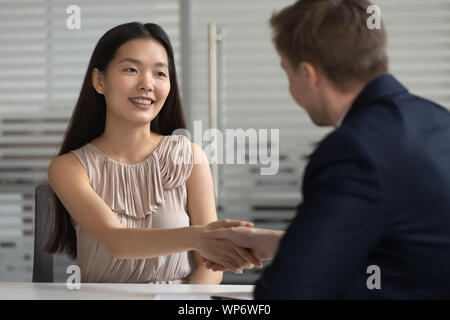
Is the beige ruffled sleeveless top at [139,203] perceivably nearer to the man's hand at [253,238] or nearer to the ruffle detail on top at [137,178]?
the ruffle detail on top at [137,178]

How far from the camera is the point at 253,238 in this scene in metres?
1.41

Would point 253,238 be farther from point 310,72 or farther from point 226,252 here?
point 310,72

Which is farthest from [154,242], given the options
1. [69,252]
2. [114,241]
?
[69,252]

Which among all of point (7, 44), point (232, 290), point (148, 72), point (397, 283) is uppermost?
point (7, 44)

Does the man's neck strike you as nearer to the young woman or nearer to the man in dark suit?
the man in dark suit

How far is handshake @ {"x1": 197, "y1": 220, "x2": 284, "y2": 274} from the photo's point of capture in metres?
1.40

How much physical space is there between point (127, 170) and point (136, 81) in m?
0.28

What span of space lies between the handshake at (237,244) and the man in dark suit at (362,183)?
1.51 feet

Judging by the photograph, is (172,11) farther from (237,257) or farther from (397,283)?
(397,283)

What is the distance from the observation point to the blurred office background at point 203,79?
3.17 m

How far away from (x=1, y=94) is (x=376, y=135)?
3095mm

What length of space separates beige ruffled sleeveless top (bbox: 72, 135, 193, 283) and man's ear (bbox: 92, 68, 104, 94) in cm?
18

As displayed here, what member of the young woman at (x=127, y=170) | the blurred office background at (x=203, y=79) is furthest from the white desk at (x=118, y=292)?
the blurred office background at (x=203, y=79)

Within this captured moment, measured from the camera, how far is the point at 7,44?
3.43m
